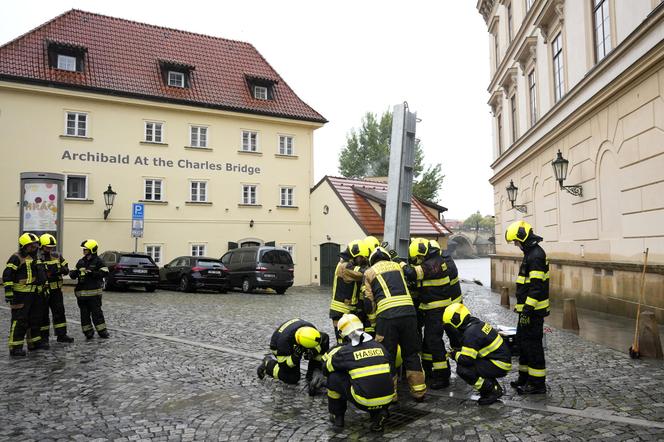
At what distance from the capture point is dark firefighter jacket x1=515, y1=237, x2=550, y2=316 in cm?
603

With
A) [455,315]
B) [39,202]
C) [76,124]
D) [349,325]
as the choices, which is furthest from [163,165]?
[349,325]

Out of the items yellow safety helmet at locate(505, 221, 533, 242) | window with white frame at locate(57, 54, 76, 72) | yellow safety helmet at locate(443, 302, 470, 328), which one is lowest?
yellow safety helmet at locate(443, 302, 470, 328)

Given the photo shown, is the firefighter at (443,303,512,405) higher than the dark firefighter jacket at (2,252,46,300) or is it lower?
lower

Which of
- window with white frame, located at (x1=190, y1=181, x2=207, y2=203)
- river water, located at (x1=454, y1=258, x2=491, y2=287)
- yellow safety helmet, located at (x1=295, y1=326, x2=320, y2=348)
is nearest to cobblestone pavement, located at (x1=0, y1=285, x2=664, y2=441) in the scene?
yellow safety helmet, located at (x1=295, y1=326, x2=320, y2=348)

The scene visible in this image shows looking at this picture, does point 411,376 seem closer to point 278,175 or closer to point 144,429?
point 144,429

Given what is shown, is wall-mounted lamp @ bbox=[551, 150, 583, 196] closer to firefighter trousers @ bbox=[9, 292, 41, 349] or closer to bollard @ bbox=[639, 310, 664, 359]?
bollard @ bbox=[639, 310, 664, 359]

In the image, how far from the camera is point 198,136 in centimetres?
2725

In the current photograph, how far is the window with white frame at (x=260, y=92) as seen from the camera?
29947 mm

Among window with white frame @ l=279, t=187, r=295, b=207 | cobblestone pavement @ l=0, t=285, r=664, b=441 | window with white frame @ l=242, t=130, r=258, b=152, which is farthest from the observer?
window with white frame @ l=279, t=187, r=295, b=207

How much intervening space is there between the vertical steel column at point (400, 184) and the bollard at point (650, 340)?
3692 mm

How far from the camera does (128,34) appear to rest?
94.4 ft

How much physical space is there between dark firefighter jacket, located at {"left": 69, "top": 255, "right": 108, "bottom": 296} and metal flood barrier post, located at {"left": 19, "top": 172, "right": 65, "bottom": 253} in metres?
11.1

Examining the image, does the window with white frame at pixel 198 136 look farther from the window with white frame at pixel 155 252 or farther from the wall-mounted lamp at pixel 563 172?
the wall-mounted lamp at pixel 563 172

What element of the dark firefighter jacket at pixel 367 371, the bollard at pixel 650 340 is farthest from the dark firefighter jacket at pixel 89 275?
the bollard at pixel 650 340
